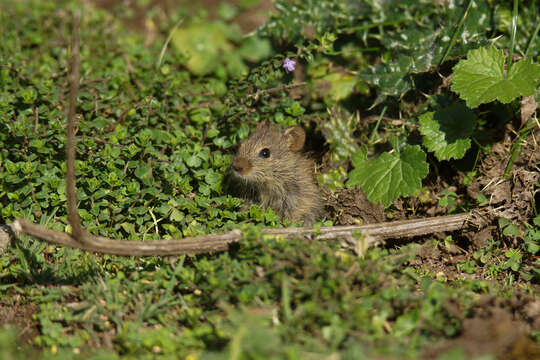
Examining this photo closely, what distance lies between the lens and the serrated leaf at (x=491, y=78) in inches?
163

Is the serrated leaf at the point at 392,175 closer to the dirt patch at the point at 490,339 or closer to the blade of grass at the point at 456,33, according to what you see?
the blade of grass at the point at 456,33

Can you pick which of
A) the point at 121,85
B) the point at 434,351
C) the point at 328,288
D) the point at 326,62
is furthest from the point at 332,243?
the point at 121,85

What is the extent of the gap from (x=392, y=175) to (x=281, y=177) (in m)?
1.18

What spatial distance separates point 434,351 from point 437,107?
2.75 meters

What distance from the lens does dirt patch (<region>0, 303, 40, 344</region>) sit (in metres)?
3.33

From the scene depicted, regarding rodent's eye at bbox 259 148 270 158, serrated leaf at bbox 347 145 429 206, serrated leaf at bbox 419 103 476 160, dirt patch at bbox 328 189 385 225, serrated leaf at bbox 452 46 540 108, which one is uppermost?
serrated leaf at bbox 452 46 540 108

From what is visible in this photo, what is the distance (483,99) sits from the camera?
4.18 m

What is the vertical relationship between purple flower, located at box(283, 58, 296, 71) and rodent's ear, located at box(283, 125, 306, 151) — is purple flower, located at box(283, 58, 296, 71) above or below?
above

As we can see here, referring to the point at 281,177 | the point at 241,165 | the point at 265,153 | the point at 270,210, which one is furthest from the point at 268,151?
the point at 270,210

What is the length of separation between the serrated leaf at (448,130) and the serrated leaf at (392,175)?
0.63ft

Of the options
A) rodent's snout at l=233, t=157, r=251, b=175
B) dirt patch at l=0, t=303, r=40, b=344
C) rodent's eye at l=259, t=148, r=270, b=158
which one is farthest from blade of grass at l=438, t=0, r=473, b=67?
dirt patch at l=0, t=303, r=40, b=344

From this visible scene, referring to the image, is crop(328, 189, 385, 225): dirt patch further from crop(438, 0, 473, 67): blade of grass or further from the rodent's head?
crop(438, 0, 473, 67): blade of grass

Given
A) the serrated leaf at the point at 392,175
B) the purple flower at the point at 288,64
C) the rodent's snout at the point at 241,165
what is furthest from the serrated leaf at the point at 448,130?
the rodent's snout at the point at 241,165

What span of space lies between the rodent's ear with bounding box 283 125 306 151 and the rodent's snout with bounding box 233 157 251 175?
0.63 meters
